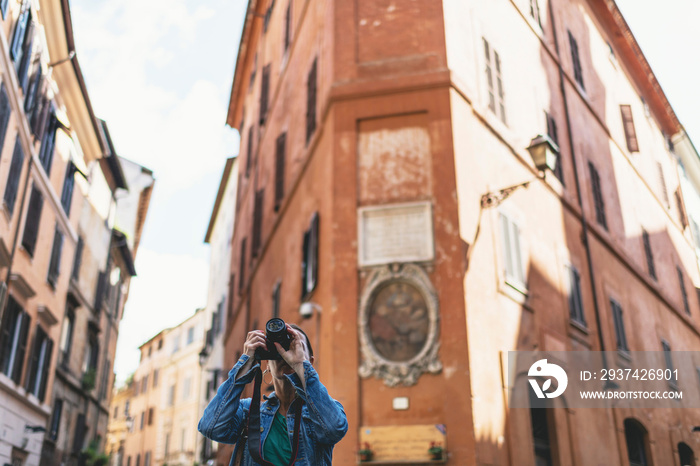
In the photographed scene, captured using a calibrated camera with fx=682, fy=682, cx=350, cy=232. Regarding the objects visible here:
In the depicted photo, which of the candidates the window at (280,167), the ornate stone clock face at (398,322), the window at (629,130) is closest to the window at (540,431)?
the ornate stone clock face at (398,322)

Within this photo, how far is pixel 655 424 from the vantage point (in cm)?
1515

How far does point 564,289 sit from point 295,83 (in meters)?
7.33

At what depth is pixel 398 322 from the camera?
32.2 ft

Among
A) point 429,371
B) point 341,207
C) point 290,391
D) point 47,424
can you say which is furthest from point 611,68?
point 290,391

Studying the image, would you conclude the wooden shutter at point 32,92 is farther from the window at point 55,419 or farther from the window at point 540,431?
the window at point 540,431

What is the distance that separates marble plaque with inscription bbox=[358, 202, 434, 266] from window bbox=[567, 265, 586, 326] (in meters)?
4.27

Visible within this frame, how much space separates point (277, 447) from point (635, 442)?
44.8 ft

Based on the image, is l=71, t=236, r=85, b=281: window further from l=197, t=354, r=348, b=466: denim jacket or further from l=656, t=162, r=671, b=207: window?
l=197, t=354, r=348, b=466: denim jacket

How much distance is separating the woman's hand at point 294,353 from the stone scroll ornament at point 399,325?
6.96m

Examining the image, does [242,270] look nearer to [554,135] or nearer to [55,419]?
[55,419]

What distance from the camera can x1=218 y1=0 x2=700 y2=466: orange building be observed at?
9.58m

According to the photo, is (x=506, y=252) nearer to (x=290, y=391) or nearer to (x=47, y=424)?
(x=290, y=391)

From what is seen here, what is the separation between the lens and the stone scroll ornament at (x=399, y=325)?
375 inches

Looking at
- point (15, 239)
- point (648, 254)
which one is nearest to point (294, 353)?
point (15, 239)
